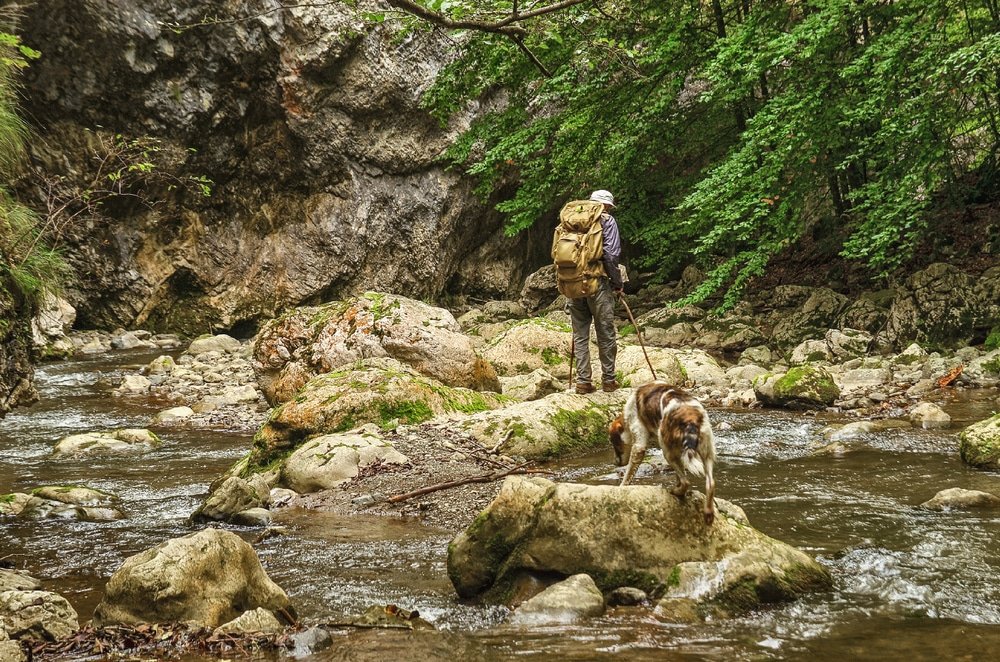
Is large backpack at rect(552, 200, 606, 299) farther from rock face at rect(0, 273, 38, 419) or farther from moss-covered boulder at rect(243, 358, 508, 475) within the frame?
rock face at rect(0, 273, 38, 419)

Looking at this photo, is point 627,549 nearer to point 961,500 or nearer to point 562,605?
point 562,605

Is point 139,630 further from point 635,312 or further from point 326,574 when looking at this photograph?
point 635,312

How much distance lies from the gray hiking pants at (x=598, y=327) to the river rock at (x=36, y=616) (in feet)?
22.4

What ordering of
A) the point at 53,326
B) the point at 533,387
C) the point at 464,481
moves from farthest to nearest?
1. the point at 53,326
2. the point at 533,387
3. the point at 464,481

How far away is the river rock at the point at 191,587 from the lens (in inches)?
151

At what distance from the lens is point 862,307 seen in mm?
14625

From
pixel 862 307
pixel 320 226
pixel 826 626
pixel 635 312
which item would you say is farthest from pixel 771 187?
pixel 320 226

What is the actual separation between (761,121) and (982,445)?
7.87m

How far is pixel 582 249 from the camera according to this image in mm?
9469

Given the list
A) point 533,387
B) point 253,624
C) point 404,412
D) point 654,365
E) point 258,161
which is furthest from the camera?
point 258,161

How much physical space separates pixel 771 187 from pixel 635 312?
7824 millimetres

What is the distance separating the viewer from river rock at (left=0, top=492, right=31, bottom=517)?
21.5 ft

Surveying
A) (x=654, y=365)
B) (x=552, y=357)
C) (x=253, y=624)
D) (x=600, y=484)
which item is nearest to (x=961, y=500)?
(x=600, y=484)

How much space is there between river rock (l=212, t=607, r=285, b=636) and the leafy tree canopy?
5450mm
